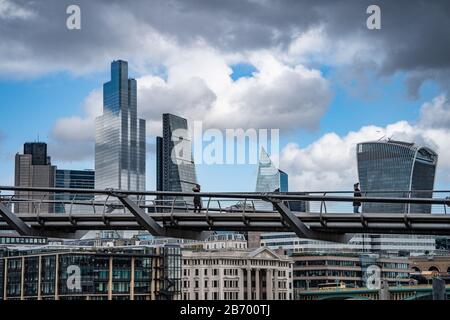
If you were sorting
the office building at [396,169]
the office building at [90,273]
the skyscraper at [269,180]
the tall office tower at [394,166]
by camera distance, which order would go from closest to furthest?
1. the skyscraper at [269,180]
2. the office building at [90,273]
3. the office building at [396,169]
4. the tall office tower at [394,166]

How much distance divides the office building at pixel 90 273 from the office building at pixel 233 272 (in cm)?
194

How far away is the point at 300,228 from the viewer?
76.2 feet

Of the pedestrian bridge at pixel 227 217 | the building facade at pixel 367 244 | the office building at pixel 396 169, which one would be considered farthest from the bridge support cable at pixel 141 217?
the office building at pixel 396 169

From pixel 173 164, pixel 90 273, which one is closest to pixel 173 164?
pixel 173 164

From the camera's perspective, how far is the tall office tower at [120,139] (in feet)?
226

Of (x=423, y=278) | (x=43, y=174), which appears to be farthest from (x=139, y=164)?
(x=423, y=278)

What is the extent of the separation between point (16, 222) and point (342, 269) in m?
50.6

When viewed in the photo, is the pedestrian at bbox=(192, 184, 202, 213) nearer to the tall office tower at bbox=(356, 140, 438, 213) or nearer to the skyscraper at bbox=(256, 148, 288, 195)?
the skyscraper at bbox=(256, 148, 288, 195)

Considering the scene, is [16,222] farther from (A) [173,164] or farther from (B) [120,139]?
(B) [120,139]

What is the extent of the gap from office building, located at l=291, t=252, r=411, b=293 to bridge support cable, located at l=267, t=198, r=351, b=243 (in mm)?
37346

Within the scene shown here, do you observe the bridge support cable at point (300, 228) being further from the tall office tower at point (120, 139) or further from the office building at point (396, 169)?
the office building at point (396, 169)

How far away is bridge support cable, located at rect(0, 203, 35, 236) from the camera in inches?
1033
